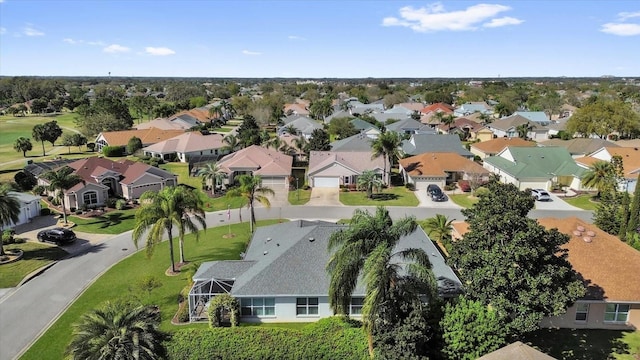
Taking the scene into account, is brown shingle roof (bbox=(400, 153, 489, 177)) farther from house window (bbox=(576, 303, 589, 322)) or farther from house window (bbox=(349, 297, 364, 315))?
house window (bbox=(349, 297, 364, 315))

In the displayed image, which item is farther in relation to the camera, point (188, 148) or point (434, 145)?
point (188, 148)

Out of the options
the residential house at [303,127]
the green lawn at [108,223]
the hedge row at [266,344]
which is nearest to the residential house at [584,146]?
the residential house at [303,127]

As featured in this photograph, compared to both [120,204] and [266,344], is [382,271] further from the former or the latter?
[120,204]

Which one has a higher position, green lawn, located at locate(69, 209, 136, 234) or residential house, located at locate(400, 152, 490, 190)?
residential house, located at locate(400, 152, 490, 190)

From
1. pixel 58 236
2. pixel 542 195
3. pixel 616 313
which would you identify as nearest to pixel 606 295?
pixel 616 313

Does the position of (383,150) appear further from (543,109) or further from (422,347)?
(543,109)

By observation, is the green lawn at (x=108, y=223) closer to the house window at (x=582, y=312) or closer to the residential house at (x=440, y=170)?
the residential house at (x=440, y=170)

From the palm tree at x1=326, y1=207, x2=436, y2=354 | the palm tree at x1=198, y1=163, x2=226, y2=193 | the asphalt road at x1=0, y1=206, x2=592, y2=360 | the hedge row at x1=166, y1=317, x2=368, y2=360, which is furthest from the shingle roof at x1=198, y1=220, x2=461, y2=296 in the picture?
the palm tree at x1=198, y1=163, x2=226, y2=193
